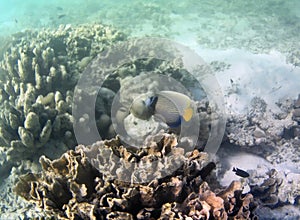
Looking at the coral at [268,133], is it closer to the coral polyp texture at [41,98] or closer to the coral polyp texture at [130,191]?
the coral polyp texture at [130,191]

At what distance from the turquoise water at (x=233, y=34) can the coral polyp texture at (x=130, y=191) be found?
47.6 inches

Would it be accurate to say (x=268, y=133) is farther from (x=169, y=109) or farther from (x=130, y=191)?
(x=130, y=191)

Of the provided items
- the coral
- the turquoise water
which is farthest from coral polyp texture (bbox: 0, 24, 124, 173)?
the coral

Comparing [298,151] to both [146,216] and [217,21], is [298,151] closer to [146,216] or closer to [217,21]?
[146,216]

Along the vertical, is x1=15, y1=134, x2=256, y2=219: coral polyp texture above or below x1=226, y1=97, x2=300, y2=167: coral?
above

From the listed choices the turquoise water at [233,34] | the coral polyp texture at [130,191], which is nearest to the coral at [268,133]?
the turquoise water at [233,34]

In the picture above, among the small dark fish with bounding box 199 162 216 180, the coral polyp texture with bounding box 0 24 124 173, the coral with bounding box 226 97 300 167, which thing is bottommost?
the coral with bounding box 226 97 300 167

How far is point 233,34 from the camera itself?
12508 millimetres

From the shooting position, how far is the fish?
11.2 feet

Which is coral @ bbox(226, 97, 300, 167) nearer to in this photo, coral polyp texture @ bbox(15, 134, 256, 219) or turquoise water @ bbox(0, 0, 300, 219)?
turquoise water @ bbox(0, 0, 300, 219)

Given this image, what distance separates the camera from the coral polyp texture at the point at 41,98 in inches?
155

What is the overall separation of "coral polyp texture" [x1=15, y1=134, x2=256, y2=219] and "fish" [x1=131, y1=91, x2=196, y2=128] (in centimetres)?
37

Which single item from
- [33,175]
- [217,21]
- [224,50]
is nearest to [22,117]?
[33,175]

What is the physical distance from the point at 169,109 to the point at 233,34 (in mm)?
10274
